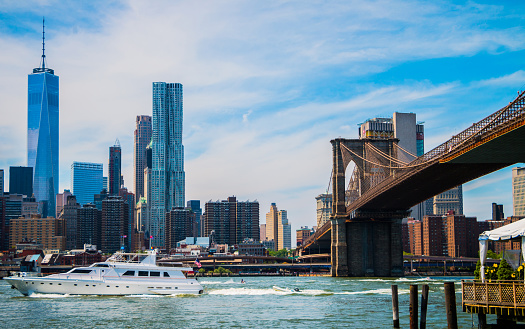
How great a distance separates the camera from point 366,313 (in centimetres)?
3947

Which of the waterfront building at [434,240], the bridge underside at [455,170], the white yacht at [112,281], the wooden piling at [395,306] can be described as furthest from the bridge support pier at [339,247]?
the waterfront building at [434,240]

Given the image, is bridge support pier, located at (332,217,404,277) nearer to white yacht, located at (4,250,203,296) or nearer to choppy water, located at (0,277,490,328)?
choppy water, located at (0,277,490,328)

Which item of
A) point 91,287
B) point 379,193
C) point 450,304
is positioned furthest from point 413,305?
point 379,193

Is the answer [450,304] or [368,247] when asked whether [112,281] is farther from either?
[368,247]

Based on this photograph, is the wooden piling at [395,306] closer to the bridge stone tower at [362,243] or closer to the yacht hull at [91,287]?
the yacht hull at [91,287]

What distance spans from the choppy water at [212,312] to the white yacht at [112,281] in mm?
625

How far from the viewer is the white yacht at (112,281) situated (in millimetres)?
49062

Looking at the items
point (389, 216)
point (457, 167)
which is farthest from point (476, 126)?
point (389, 216)

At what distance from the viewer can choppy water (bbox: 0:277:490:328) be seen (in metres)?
34.6

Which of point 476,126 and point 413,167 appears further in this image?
point 413,167

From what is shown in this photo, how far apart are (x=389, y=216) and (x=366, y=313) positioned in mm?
48832

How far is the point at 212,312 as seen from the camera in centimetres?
4034

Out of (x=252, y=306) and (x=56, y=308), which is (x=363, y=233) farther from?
(x=56, y=308)

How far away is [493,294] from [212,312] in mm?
20403
